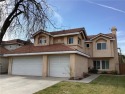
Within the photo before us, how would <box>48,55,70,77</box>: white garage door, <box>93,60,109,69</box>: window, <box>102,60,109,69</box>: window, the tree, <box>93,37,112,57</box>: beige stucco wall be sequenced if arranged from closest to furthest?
1. the tree
2. <box>48,55,70,77</box>: white garage door
3. <box>93,37,112,57</box>: beige stucco wall
4. <box>102,60,109,69</box>: window
5. <box>93,60,109,69</box>: window

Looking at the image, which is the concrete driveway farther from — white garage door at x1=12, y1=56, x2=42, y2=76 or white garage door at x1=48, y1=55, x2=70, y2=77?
white garage door at x1=12, y1=56, x2=42, y2=76

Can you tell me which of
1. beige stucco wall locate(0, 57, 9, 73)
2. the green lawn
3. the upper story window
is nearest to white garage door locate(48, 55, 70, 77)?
the upper story window

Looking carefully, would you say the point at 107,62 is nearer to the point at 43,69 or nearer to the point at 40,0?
the point at 43,69

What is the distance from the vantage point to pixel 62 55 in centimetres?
1984

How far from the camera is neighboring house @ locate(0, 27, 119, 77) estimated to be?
19.5 meters

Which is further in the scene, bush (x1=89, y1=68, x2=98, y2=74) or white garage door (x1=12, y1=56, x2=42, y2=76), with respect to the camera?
bush (x1=89, y1=68, x2=98, y2=74)

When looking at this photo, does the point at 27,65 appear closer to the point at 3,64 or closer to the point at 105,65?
the point at 3,64

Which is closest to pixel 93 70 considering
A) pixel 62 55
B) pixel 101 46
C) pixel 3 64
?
pixel 101 46

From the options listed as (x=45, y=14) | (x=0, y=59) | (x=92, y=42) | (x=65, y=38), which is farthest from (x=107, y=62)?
(x=45, y=14)

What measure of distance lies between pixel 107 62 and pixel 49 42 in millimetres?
12817

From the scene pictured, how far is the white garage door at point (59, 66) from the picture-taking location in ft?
63.8

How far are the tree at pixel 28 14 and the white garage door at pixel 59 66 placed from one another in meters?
11.7

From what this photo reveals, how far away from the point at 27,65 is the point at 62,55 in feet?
18.8

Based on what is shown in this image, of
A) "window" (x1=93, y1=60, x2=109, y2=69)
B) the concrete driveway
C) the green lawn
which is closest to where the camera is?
the concrete driveway
